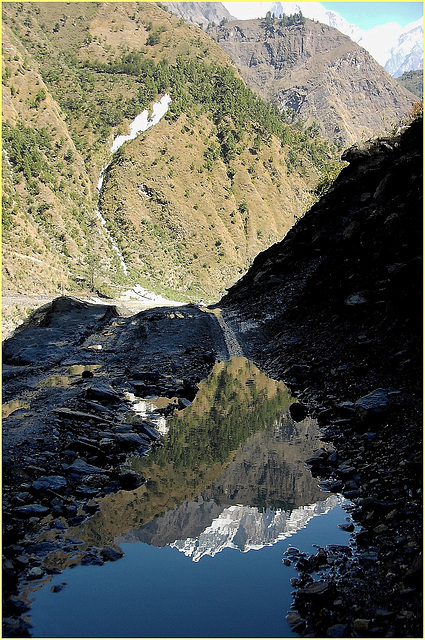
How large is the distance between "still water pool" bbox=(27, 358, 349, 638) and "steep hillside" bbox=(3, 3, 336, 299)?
198 ft

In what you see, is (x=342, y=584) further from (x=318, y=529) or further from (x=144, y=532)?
(x=144, y=532)

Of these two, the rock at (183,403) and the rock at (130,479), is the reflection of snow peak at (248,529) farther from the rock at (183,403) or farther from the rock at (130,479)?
the rock at (183,403)

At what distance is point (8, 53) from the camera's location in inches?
Result: 3652

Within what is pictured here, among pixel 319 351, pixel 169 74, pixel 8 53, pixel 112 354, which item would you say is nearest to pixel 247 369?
pixel 319 351

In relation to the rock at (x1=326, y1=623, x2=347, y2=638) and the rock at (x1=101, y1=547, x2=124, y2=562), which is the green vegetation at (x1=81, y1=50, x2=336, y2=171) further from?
the rock at (x1=326, y1=623, x2=347, y2=638)

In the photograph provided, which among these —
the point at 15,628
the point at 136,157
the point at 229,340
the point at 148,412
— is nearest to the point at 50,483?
the point at 15,628

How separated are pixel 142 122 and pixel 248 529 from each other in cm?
10285

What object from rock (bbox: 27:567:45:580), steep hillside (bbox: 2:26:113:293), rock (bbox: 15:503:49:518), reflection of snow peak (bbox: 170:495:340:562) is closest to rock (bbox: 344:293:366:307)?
reflection of snow peak (bbox: 170:495:340:562)

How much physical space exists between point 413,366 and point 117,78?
364ft

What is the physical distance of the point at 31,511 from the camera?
7.10 meters

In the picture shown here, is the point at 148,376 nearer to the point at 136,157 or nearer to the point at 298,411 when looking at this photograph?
the point at 298,411

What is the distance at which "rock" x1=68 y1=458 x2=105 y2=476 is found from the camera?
8.30 meters

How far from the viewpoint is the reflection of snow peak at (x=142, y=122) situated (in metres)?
99.8

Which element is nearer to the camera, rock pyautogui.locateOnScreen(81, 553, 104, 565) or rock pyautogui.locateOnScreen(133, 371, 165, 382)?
rock pyautogui.locateOnScreen(81, 553, 104, 565)
